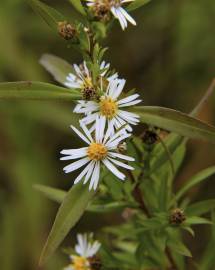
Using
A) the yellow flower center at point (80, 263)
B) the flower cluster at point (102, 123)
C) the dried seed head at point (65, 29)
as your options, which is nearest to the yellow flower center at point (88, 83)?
the flower cluster at point (102, 123)

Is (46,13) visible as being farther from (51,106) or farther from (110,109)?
(51,106)

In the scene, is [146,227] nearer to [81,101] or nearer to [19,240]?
[81,101]

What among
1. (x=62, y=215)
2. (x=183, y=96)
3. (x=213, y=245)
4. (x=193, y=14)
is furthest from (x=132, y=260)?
(x=193, y=14)

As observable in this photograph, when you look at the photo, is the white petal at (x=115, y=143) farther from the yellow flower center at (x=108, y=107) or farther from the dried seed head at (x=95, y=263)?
the dried seed head at (x=95, y=263)

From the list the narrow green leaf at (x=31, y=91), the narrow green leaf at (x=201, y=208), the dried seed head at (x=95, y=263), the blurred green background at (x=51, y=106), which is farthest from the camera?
the blurred green background at (x=51, y=106)

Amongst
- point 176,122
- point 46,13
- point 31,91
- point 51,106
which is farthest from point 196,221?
point 51,106

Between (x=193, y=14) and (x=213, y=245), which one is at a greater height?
(x=193, y=14)
